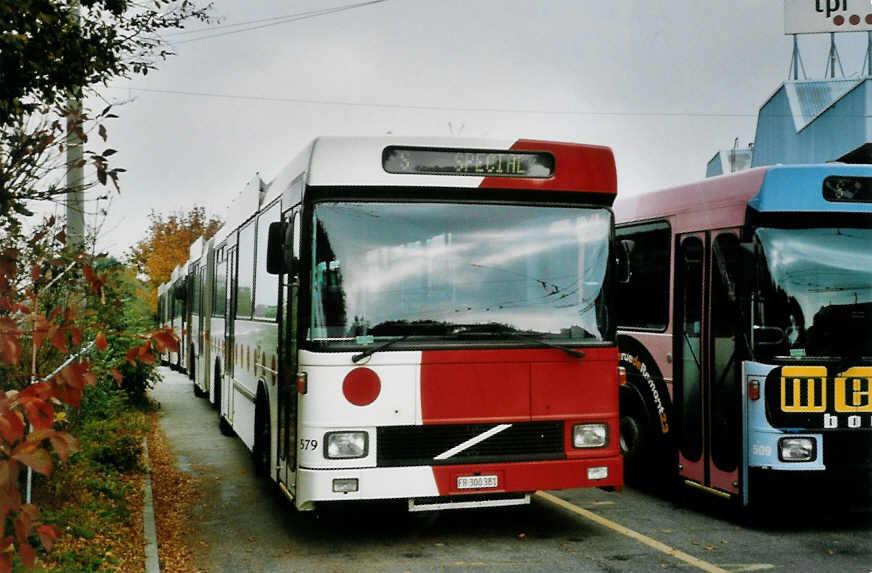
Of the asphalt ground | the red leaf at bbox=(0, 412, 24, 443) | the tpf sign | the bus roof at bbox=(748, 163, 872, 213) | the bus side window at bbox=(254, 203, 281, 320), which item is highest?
the tpf sign

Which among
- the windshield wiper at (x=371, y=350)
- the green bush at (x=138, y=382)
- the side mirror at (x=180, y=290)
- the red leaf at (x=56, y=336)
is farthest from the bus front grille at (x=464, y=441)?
the side mirror at (x=180, y=290)

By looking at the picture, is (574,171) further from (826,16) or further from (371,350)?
(826,16)

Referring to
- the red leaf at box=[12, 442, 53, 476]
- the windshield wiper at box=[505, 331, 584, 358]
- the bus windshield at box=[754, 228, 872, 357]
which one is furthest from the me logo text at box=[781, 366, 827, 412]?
the red leaf at box=[12, 442, 53, 476]

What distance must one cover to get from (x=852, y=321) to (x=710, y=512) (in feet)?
7.75

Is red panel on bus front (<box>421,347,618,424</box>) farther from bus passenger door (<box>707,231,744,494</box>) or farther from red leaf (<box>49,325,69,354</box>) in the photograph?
red leaf (<box>49,325,69,354</box>)

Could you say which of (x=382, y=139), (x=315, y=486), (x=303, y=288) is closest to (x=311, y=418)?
(x=315, y=486)

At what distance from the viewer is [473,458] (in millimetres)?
7133

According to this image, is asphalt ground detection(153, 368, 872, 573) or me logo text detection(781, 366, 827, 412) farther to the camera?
me logo text detection(781, 366, 827, 412)

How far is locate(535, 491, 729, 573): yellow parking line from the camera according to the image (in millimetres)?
Result: 7000

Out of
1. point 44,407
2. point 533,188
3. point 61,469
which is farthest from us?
point 61,469

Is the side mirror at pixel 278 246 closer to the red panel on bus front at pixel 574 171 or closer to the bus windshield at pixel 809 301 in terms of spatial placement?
the red panel on bus front at pixel 574 171

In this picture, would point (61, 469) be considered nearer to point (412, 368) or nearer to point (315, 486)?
point (315, 486)

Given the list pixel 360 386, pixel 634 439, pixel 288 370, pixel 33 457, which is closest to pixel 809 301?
pixel 634 439

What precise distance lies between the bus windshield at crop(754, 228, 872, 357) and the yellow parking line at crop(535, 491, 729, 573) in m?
1.78
